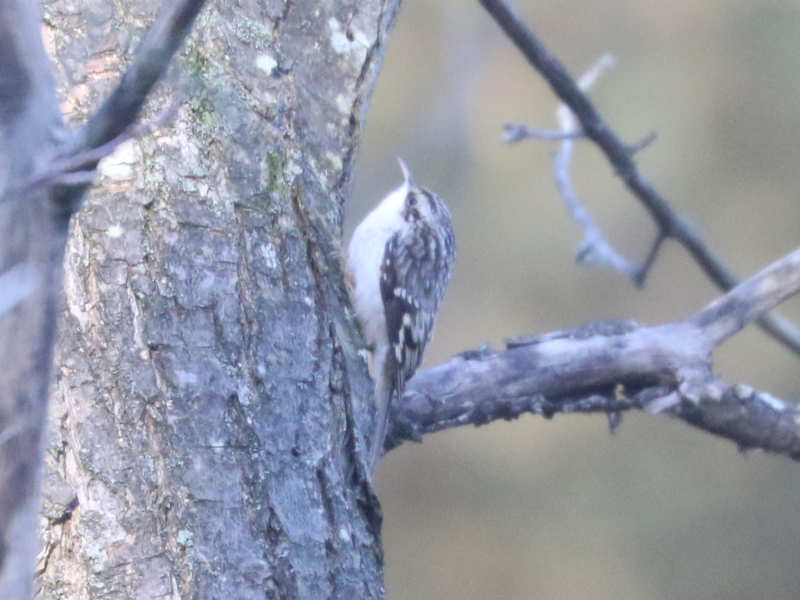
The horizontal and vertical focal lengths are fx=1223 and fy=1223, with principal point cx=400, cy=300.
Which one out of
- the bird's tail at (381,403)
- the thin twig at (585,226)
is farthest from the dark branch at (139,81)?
the thin twig at (585,226)

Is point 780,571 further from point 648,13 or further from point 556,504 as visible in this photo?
point 648,13

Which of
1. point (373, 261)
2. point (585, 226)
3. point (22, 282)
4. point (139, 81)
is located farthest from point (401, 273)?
point (22, 282)

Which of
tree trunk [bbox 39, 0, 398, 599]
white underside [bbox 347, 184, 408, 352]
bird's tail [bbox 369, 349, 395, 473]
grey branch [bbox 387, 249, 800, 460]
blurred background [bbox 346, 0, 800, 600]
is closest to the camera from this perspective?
tree trunk [bbox 39, 0, 398, 599]

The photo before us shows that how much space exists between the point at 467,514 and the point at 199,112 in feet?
18.3

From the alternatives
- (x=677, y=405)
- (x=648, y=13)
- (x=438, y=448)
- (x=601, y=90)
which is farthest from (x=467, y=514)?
(x=677, y=405)

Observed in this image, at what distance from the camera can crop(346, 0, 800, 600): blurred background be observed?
283 inches

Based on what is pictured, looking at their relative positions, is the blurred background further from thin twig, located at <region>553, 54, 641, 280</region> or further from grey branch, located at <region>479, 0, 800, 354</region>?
grey branch, located at <region>479, 0, 800, 354</region>

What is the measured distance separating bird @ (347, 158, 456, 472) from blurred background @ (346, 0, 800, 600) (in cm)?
331

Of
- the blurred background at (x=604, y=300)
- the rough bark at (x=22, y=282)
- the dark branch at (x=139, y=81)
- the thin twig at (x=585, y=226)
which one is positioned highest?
the blurred background at (x=604, y=300)

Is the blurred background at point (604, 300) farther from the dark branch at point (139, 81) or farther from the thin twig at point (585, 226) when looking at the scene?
the dark branch at point (139, 81)

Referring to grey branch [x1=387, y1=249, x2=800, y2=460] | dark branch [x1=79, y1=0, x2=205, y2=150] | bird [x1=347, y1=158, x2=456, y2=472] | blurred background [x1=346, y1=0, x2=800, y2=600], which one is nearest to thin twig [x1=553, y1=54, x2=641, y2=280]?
bird [x1=347, y1=158, x2=456, y2=472]

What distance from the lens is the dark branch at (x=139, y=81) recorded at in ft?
4.01

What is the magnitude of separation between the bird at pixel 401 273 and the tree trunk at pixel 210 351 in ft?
2.24

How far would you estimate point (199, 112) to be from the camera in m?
2.11
